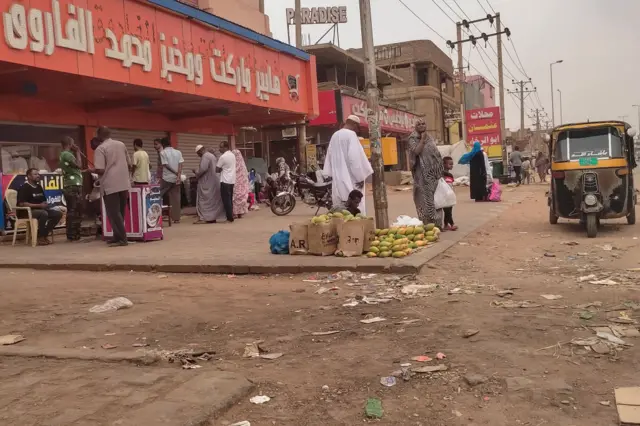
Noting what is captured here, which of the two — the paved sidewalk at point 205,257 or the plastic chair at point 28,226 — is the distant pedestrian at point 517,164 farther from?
the plastic chair at point 28,226

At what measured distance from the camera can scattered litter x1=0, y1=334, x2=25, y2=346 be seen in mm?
4234

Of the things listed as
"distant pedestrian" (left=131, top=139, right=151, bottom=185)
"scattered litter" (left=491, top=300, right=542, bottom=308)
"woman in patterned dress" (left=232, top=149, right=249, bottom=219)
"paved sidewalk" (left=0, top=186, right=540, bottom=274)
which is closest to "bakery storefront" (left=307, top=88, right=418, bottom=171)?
"woman in patterned dress" (left=232, top=149, right=249, bottom=219)

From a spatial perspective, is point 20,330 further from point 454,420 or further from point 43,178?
point 43,178

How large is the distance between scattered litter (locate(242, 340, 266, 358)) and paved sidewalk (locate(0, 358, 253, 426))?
0.37 metres

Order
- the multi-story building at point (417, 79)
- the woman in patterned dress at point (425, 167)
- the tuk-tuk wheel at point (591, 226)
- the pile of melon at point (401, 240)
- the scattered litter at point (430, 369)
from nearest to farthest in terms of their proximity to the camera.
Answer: the scattered litter at point (430, 369) < the pile of melon at point (401, 240) < the woman in patterned dress at point (425, 167) < the tuk-tuk wheel at point (591, 226) < the multi-story building at point (417, 79)

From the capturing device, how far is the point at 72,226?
9.93m

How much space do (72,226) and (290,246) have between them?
177 inches

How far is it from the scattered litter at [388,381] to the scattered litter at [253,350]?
36.3 inches

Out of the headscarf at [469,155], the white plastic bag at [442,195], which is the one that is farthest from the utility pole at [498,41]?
the white plastic bag at [442,195]

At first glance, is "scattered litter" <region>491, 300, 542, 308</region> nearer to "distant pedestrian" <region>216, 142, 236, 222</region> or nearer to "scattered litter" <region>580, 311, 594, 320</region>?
"scattered litter" <region>580, 311, 594, 320</region>

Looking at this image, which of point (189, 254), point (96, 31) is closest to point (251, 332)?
point (189, 254)

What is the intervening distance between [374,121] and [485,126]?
25.0 metres

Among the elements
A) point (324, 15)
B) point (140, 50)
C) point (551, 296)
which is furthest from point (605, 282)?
point (324, 15)

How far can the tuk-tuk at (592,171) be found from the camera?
9336 mm
